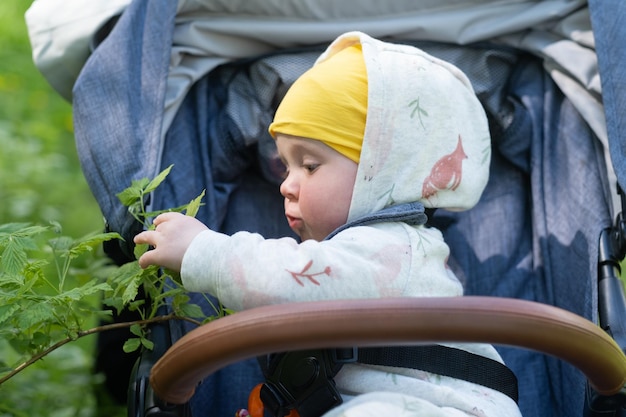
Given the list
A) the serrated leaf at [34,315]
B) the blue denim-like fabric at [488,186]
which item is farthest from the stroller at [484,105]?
the serrated leaf at [34,315]

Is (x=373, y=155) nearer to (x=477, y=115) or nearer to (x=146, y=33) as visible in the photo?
(x=477, y=115)

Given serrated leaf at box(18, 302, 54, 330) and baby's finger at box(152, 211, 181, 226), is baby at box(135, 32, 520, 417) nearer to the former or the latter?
baby's finger at box(152, 211, 181, 226)

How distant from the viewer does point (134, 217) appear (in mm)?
1883

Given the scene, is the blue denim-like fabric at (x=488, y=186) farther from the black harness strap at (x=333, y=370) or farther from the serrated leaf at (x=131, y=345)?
the black harness strap at (x=333, y=370)

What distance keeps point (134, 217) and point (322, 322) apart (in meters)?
0.71

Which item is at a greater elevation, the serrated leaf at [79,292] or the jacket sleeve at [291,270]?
the jacket sleeve at [291,270]

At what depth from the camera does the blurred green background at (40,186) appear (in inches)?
99.8

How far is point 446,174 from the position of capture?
6.14 ft

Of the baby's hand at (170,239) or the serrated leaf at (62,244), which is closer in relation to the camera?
the baby's hand at (170,239)

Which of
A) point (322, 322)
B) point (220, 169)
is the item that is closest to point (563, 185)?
point (220, 169)

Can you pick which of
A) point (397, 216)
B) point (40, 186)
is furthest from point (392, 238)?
point (40, 186)

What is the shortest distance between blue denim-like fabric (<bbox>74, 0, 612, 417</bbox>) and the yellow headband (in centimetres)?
32

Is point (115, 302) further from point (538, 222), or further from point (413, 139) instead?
point (538, 222)

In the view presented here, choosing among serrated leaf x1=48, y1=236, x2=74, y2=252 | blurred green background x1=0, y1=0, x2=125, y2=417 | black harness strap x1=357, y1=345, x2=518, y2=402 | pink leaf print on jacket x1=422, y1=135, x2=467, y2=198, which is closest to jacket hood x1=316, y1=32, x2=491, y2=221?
pink leaf print on jacket x1=422, y1=135, x2=467, y2=198
